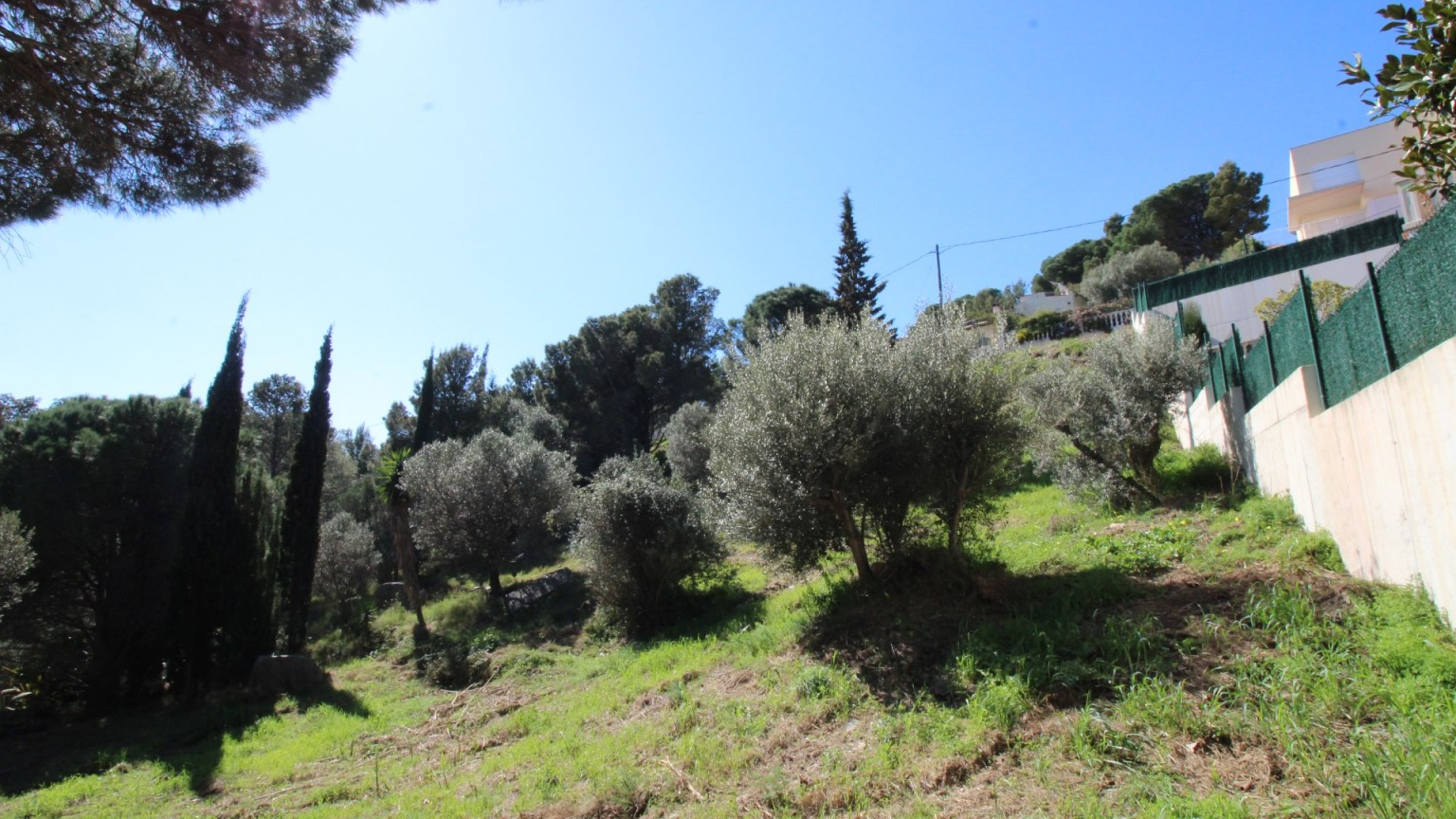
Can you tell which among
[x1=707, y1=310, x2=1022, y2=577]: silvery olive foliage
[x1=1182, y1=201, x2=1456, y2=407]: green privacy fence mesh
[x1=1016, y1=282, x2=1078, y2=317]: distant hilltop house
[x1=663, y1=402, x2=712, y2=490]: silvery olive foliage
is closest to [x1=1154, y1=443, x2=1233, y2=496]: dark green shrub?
[x1=1182, y1=201, x2=1456, y2=407]: green privacy fence mesh

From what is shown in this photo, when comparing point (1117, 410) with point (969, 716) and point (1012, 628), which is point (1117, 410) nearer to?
point (1012, 628)

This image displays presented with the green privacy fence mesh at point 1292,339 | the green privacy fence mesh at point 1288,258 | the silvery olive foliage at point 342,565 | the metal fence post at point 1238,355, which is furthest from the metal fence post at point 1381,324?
the silvery olive foliage at point 342,565

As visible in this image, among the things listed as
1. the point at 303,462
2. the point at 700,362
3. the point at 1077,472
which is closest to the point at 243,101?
the point at 1077,472

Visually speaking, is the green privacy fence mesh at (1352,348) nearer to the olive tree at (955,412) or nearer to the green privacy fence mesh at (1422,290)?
the green privacy fence mesh at (1422,290)

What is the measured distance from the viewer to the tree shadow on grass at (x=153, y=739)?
11078mm

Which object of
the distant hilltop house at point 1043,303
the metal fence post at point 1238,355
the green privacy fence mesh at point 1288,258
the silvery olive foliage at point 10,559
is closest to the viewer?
the metal fence post at point 1238,355

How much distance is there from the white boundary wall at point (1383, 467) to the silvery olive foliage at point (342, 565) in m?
27.1

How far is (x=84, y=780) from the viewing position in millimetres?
10438

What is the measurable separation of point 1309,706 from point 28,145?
10059mm

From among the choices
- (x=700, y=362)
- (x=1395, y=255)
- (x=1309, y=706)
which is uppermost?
(x=700, y=362)

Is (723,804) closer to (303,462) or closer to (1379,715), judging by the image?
(1379,715)

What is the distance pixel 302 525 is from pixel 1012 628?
21.3 meters

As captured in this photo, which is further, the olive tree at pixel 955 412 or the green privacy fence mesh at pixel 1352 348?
the olive tree at pixel 955 412

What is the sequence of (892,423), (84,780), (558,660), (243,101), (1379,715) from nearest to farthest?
(1379,715) → (243,101) → (892,423) → (84,780) → (558,660)
